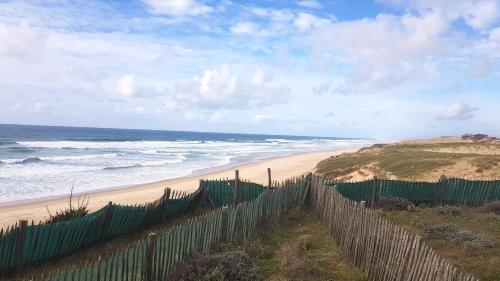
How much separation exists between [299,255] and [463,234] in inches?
173

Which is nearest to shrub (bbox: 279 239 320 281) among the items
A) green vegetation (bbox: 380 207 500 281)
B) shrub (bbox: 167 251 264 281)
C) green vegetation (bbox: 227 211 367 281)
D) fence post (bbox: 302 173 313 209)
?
green vegetation (bbox: 227 211 367 281)

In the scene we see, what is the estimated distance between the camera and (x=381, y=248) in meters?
8.12

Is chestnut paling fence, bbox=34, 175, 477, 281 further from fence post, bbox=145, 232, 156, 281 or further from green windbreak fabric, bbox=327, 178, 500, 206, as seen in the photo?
green windbreak fabric, bbox=327, 178, 500, 206

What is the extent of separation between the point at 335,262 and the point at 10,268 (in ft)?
21.3

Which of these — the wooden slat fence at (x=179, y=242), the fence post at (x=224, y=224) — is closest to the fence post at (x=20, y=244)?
the wooden slat fence at (x=179, y=242)

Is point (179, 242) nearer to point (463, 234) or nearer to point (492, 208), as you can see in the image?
point (463, 234)

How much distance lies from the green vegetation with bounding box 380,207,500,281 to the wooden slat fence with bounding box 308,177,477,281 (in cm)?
187

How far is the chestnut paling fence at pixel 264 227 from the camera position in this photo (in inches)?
250

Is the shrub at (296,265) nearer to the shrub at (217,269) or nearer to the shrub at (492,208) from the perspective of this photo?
the shrub at (217,269)

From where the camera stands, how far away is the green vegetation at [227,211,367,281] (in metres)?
8.81

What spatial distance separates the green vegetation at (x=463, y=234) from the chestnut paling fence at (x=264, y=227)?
217 centimetres

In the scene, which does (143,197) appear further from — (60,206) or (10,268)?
(10,268)

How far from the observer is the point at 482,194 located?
17.0m

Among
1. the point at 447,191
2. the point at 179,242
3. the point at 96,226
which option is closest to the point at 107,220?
the point at 96,226
